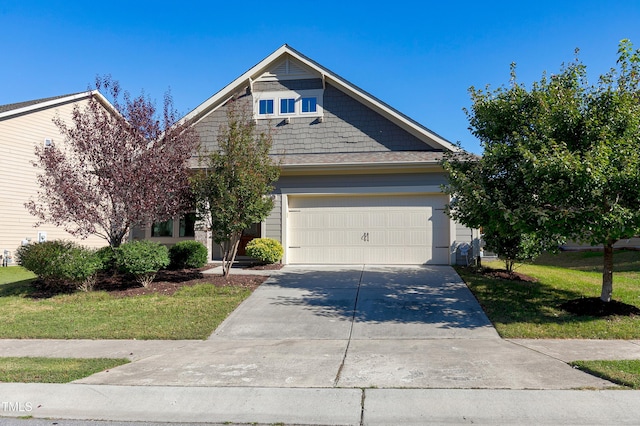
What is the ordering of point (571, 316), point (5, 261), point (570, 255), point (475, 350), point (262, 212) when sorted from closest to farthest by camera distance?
point (475, 350)
point (571, 316)
point (262, 212)
point (5, 261)
point (570, 255)

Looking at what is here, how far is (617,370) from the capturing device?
548 centimetres

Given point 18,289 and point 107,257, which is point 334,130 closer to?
point 107,257

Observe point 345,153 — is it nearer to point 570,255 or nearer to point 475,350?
point 475,350

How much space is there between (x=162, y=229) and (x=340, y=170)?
692 centimetres

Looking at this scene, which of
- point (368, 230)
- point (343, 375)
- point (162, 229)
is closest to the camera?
point (343, 375)

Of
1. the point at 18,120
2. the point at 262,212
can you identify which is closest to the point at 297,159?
the point at 262,212

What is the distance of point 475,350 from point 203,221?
25.2 ft

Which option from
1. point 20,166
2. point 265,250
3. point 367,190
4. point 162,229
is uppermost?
point 20,166

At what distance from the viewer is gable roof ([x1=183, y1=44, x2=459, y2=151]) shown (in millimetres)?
→ 14586

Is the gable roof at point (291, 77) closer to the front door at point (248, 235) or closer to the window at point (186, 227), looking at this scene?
the window at point (186, 227)

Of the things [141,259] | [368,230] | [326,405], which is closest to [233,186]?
[141,259]

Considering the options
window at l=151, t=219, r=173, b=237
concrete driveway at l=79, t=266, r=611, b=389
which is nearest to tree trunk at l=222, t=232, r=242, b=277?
concrete driveway at l=79, t=266, r=611, b=389

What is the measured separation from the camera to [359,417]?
14.6 ft

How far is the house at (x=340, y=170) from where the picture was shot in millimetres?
13945
